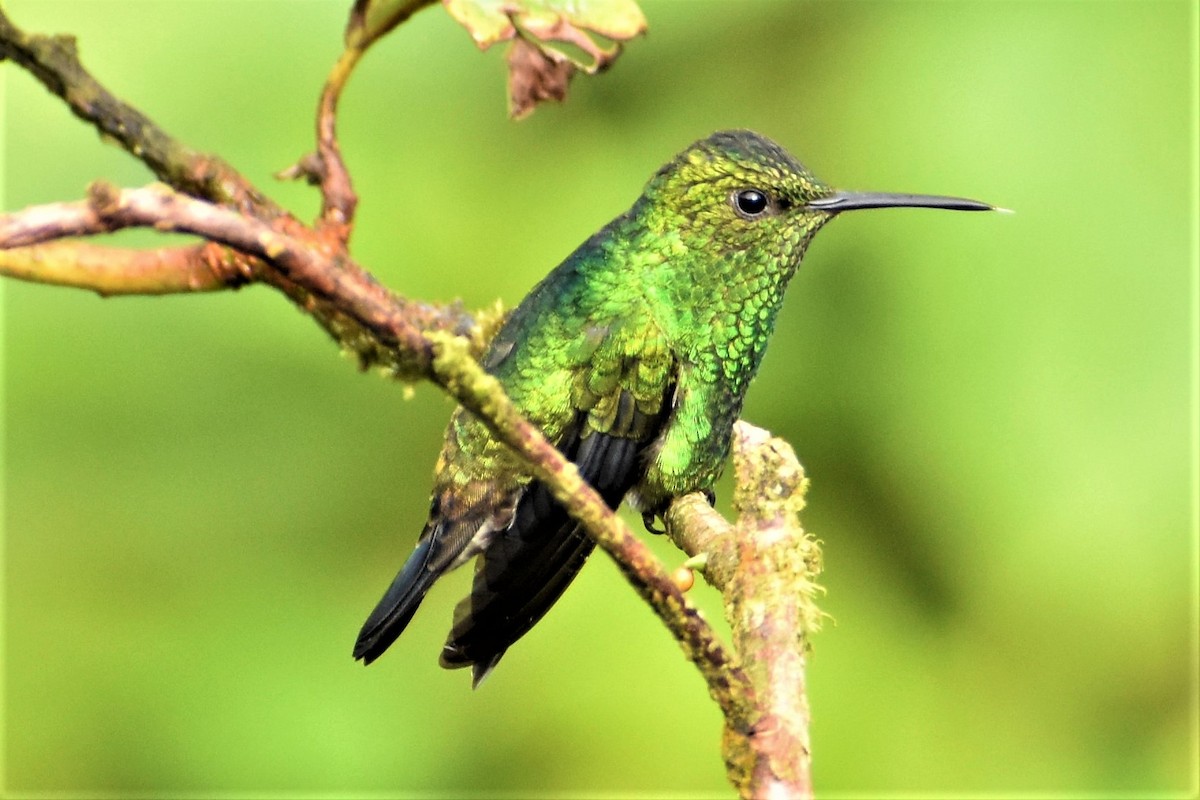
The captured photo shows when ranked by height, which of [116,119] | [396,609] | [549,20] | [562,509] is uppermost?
[549,20]

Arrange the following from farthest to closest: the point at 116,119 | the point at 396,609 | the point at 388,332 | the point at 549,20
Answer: the point at 396,609 → the point at 549,20 → the point at 116,119 → the point at 388,332

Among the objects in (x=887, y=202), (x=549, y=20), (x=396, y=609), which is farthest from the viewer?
(x=887, y=202)

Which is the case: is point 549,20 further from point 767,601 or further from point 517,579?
point 517,579

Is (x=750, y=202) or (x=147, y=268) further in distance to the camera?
(x=750, y=202)

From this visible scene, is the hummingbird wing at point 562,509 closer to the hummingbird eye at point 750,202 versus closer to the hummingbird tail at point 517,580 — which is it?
the hummingbird tail at point 517,580

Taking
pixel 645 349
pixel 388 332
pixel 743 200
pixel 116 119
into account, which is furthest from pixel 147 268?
pixel 743 200

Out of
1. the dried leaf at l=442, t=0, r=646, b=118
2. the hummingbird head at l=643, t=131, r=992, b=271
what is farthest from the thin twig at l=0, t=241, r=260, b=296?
the hummingbird head at l=643, t=131, r=992, b=271
